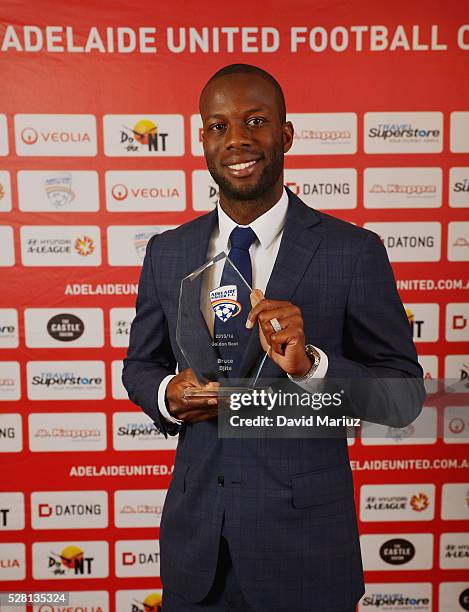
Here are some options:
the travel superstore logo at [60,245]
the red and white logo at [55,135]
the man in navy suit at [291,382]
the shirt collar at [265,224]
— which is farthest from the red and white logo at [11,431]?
the shirt collar at [265,224]

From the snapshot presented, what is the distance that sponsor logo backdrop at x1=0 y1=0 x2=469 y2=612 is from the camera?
214 cm

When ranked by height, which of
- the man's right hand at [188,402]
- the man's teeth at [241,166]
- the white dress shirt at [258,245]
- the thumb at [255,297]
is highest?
the man's teeth at [241,166]

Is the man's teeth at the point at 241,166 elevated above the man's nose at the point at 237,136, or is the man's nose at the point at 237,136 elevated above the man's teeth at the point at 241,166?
the man's nose at the point at 237,136

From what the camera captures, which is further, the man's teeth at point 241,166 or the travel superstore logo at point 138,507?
the travel superstore logo at point 138,507

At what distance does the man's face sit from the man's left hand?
0.92 feet

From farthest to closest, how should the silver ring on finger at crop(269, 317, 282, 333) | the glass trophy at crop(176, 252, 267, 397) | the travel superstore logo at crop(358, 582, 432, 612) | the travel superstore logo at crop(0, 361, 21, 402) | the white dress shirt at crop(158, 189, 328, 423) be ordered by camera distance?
the travel superstore logo at crop(358, 582, 432, 612) → the travel superstore logo at crop(0, 361, 21, 402) → the white dress shirt at crop(158, 189, 328, 423) → the glass trophy at crop(176, 252, 267, 397) → the silver ring on finger at crop(269, 317, 282, 333)

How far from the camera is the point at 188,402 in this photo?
1123 mm

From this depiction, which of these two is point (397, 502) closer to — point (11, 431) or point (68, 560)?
point (68, 560)

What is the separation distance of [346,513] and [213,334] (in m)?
0.44

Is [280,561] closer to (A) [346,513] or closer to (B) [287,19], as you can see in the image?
(A) [346,513]

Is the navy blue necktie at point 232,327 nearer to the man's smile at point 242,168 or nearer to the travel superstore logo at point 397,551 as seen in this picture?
the man's smile at point 242,168

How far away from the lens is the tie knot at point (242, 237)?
1.19m

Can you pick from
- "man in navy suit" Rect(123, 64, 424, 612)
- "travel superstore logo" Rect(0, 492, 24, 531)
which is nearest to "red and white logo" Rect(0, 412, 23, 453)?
"travel superstore logo" Rect(0, 492, 24, 531)

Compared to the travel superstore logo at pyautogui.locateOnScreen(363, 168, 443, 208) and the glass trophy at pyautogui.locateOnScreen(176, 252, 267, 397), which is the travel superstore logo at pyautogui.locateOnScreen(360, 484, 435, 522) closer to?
the travel superstore logo at pyautogui.locateOnScreen(363, 168, 443, 208)
